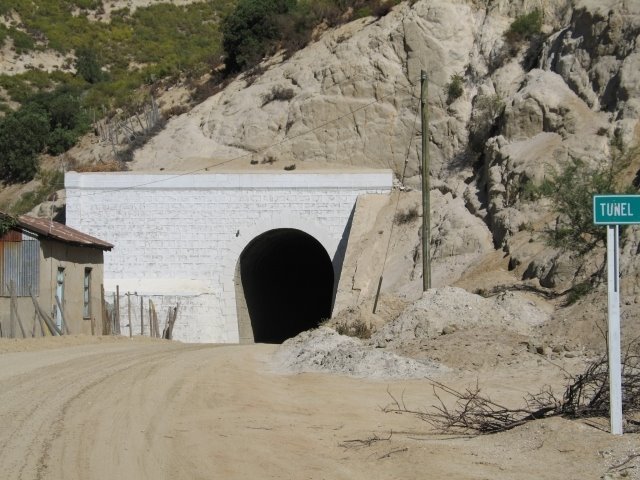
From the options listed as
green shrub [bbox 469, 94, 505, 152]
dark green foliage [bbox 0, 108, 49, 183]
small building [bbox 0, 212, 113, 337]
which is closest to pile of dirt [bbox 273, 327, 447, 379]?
small building [bbox 0, 212, 113, 337]

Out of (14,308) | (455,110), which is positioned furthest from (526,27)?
(14,308)

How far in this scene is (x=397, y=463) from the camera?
883cm

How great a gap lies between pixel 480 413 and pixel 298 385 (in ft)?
16.0

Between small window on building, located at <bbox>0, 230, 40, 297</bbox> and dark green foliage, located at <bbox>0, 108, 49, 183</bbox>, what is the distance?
2252cm

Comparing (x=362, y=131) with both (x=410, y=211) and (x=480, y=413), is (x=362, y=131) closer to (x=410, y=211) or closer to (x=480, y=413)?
(x=410, y=211)

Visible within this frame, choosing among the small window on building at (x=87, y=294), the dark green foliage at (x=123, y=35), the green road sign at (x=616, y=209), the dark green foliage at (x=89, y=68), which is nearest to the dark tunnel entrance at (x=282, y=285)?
the small window on building at (x=87, y=294)

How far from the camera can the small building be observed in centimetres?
Answer: 2453

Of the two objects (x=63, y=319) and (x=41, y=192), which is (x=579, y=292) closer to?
(x=63, y=319)

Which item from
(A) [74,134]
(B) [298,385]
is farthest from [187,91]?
(B) [298,385]

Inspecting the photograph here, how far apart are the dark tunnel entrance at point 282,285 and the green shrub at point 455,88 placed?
28.1ft

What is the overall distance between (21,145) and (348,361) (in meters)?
35.8

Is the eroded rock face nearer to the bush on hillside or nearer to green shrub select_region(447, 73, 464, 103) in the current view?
green shrub select_region(447, 73, 464, 103)

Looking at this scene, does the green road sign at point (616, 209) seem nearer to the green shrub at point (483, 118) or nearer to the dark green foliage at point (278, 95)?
the green shrub at point (483, 118)

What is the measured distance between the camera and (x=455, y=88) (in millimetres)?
37938
